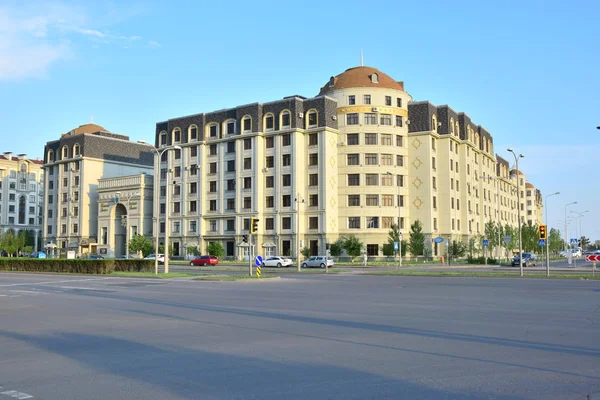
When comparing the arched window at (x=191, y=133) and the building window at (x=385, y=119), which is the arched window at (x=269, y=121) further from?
the building window at (x=385, y=119)

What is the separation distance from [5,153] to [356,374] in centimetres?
14164

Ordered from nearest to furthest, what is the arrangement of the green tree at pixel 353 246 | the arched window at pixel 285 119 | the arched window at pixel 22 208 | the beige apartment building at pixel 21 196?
the green tree at pixel 353 246 < the arched window at pixel 285 119 < the beige apartment building at pixel 21 196 < the arched window at pixel 22 208

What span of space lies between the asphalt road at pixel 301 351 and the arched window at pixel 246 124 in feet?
202

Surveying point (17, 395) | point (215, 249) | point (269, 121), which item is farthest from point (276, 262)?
point (17, 395)

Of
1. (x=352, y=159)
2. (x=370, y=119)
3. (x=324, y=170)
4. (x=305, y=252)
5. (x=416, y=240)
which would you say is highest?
(x=370, y=119)

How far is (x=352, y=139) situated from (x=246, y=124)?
14989 millimetres

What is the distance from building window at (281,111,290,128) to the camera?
250 ft

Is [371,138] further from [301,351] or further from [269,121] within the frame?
[301,351]

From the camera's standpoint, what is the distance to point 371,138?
75.8 metres

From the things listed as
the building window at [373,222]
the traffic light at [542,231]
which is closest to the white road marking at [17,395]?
the traffic light at [542,231]

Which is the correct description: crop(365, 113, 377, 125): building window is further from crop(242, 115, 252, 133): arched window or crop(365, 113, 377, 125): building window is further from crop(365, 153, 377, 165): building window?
crop(242, 115, 252, 133): arched window

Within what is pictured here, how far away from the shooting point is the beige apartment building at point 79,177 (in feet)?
319

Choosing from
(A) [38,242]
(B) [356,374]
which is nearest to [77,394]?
(B) [356,374]

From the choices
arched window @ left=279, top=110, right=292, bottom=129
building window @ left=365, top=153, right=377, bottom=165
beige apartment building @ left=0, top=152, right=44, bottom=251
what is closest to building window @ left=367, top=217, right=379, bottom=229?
building window @ left=365, top=153, right=377, bottom=165
